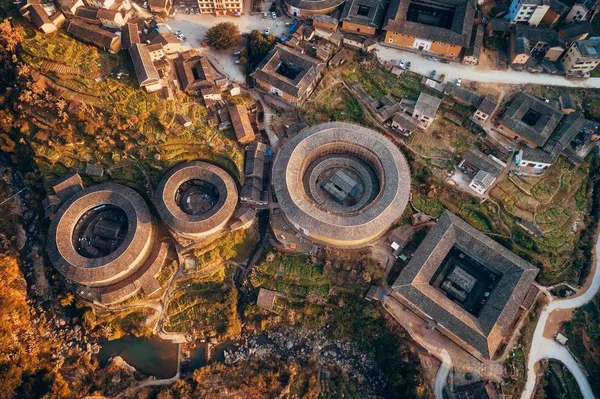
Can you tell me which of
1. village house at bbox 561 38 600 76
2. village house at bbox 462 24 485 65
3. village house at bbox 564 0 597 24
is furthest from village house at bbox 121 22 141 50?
village house at bbox 564 0 597 24

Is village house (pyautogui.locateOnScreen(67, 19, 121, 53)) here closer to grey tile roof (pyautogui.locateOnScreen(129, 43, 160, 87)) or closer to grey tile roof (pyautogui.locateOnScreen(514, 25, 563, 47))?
grey tile roof (pyautogui.locateOnScreen(129, 43, 160, 87))

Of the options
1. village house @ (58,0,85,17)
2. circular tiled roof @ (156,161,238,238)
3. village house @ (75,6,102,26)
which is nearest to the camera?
circular tiled roof @ (156,161,238,238)

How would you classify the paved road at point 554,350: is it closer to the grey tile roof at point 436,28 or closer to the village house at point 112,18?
the grey tile roof at point 436,28

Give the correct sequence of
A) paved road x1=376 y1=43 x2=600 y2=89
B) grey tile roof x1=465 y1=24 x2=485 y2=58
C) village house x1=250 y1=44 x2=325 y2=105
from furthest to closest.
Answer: grey tile roof x1=465 y1=24 x2=485 y2=58, paved road x1=376 y1=43 x2=600 y2=89, village house x1=250 y1=44 x2=325 y2=105

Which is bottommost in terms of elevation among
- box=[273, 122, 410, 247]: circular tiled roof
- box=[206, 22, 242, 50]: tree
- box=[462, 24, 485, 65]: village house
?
box=[273, 122, 410, 247]: circular tiled roof

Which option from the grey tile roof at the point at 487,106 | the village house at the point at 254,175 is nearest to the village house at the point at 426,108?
the grey tile roof at the point at 487,106

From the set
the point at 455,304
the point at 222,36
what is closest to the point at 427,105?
the point at 455,304
